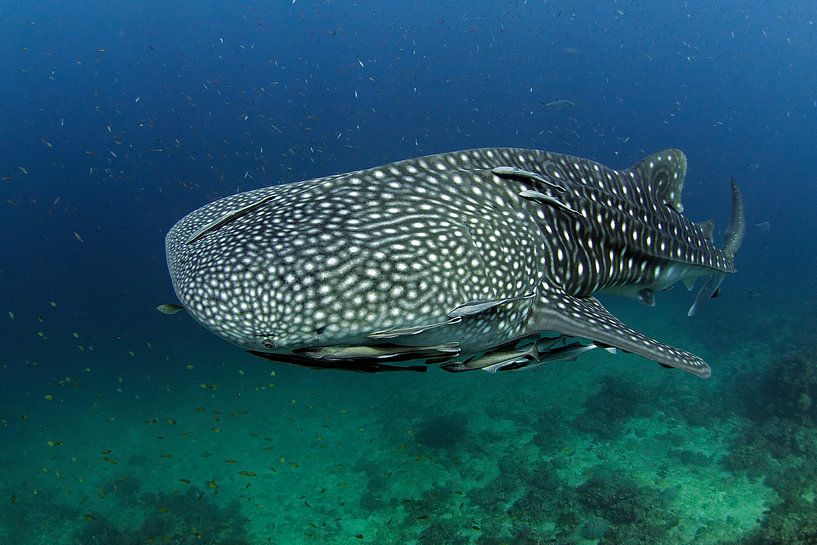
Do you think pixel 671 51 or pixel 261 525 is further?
pixel 671 51

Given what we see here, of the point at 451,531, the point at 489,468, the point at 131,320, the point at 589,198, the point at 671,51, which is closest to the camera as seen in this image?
the point at 589,198

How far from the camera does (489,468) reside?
14305 millimetres

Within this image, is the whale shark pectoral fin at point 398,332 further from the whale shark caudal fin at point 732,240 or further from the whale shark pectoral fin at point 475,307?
the whale shark caudal fin at point 732,240

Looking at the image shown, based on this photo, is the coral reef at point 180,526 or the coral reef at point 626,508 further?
the coral reef at point 180,526

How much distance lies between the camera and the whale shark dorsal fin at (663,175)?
5.40 m

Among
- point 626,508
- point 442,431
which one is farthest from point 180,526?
point 626,508

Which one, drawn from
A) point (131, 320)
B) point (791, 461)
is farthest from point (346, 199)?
point (131, 320)

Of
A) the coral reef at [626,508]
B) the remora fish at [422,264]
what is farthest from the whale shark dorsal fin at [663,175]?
the coral reef at [626,508]

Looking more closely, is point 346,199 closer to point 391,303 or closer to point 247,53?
point 391,303

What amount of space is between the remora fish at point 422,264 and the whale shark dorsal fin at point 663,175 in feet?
2.41

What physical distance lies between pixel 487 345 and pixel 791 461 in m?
14.6

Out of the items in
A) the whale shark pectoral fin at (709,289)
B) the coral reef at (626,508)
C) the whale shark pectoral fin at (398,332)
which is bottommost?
the coral reef at (626,508)

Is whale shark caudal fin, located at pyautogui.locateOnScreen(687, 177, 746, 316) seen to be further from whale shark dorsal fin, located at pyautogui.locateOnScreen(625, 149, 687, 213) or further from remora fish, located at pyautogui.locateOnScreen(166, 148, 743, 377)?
remora fish, located at pyautogui.locateOnScreen(166, 148, 743, 377)

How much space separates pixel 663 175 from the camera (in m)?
5.68
